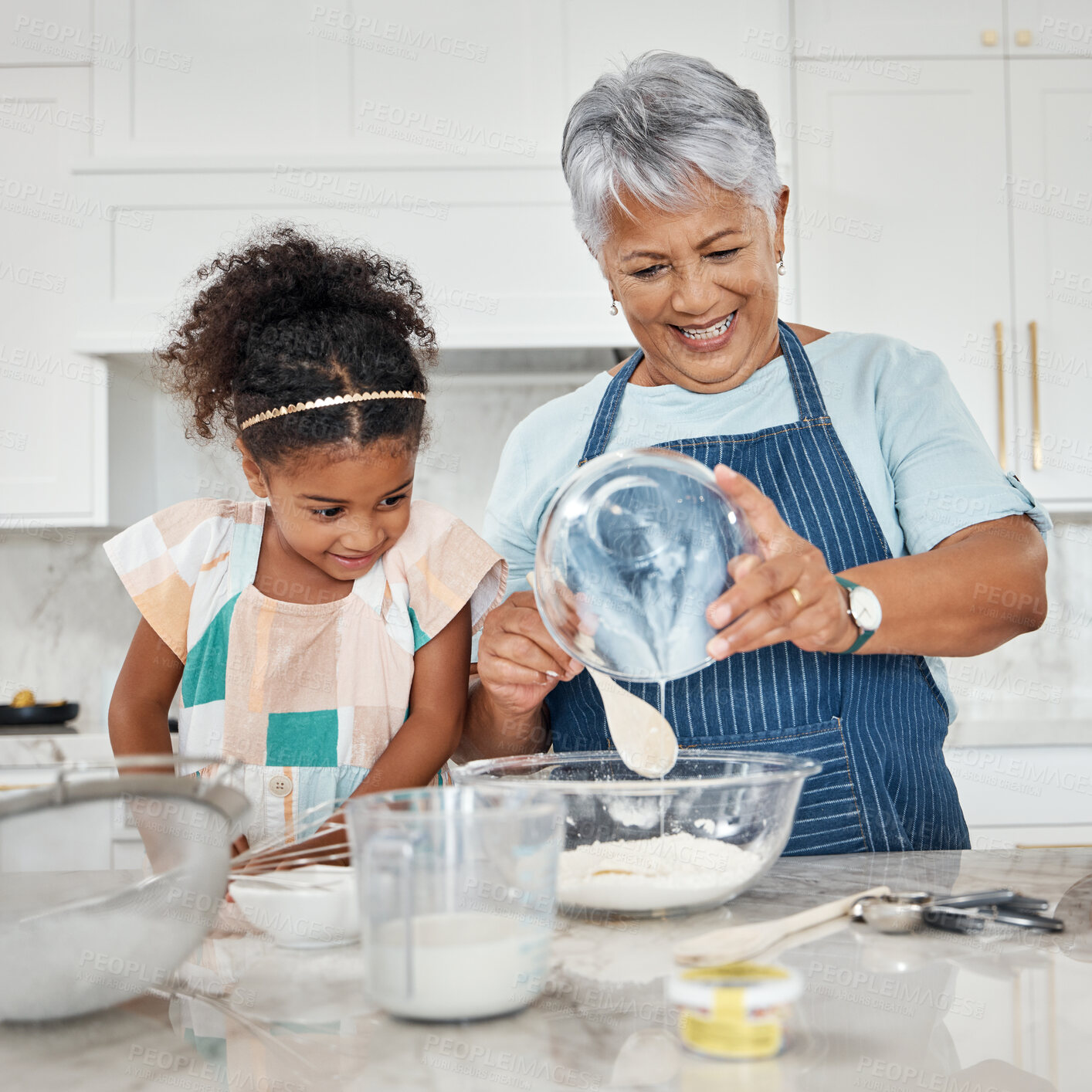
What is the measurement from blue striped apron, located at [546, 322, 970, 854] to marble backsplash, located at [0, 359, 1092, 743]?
4.41ft

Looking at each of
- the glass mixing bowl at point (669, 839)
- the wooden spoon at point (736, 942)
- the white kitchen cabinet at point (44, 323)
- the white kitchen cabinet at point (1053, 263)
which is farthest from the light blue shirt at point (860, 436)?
the white kitchen cabinet at point (44, 323)

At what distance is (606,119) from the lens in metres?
1.07

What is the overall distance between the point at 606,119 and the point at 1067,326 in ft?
5.06

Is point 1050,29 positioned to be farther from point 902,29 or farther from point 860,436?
point 860,436

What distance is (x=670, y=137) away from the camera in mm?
1028

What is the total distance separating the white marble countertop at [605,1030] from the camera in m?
0.46

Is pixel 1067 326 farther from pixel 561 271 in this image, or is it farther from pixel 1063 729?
pixel 561 271

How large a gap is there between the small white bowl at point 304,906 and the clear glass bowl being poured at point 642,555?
0.28 metres

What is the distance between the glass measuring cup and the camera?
0.51 metres

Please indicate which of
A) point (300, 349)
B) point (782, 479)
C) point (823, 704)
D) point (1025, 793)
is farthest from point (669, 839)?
point (1025, 793)

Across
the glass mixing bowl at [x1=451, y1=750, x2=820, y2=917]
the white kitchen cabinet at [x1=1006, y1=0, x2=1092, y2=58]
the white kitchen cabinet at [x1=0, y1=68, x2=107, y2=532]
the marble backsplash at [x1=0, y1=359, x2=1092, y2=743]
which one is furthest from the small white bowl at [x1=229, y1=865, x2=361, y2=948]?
Answer: the white kitchen cabinet at [x1=1006, y1=0, x2=1092, y2=58]

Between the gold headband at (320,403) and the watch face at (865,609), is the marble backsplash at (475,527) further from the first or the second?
the watch face at (865,609)

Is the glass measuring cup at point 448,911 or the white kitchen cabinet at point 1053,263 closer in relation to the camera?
the glass measuring cup at point 448,911

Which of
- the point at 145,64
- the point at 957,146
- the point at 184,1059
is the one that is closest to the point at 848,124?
the point at 957,146
